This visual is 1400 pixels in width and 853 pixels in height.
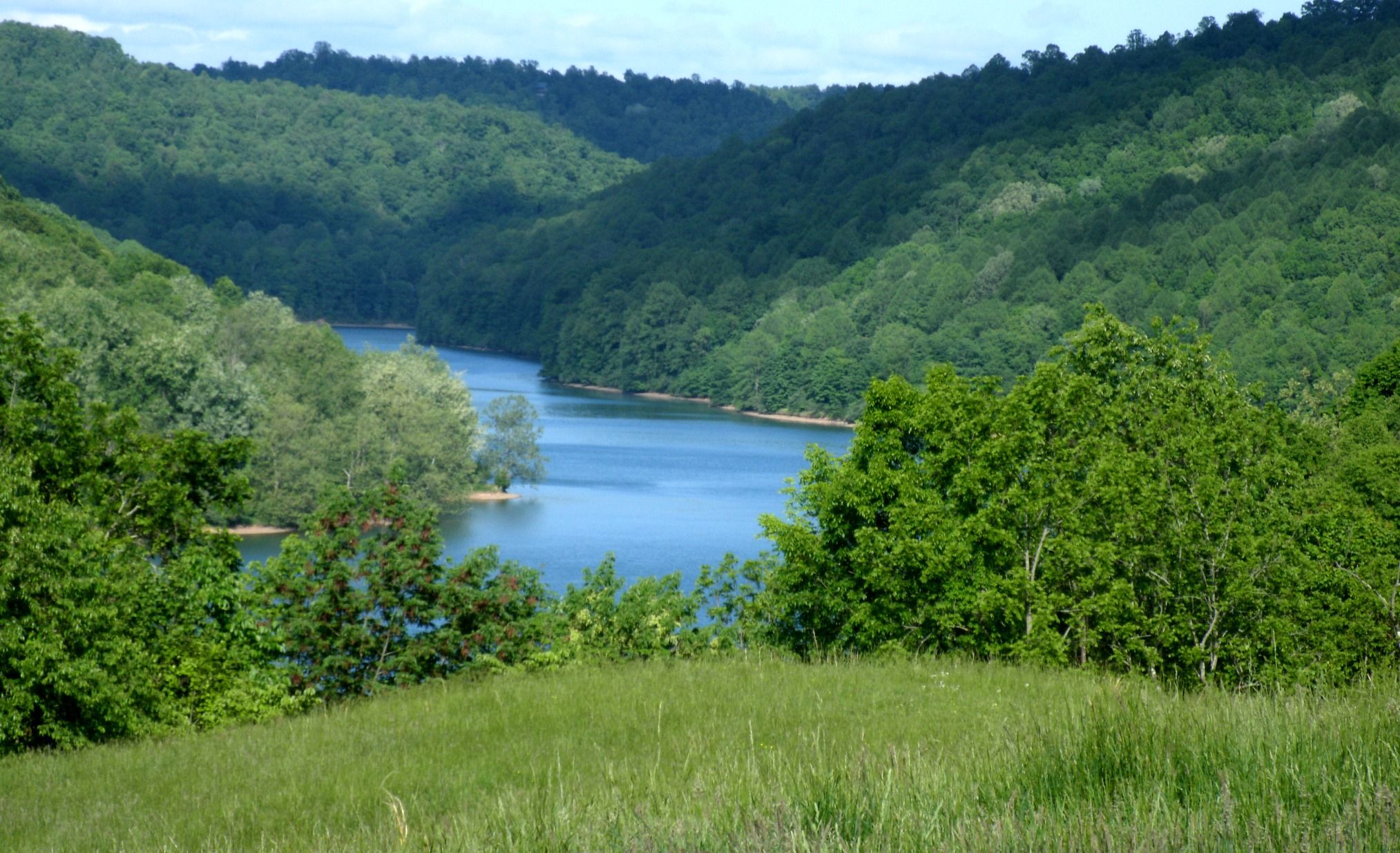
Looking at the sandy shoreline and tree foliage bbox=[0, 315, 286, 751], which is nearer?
tree foliage bbox=[0, 315, 286, 751]

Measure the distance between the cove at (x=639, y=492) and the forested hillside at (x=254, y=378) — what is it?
13.1 ft

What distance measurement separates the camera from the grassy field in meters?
3.95

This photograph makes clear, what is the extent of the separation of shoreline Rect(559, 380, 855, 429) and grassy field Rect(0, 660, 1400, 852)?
88.7 m

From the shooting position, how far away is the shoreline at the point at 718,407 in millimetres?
116125

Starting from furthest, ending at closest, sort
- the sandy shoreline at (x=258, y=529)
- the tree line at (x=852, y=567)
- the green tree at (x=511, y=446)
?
the green tree at (x=511, y=446)
the sandy shoreline at (x=258, y=529)
the tree line at (x=852, y=567)

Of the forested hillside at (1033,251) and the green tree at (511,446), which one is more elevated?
the forested hillside at (1033,251)

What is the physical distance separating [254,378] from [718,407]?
6448 centimetres

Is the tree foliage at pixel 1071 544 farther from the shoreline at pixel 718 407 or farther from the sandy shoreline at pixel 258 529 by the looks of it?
the shoreline at pixel 718 407

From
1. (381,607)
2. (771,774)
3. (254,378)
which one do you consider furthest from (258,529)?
(771,774)

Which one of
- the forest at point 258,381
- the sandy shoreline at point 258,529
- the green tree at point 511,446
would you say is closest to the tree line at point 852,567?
the forest at point 258,381

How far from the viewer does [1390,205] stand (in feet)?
359

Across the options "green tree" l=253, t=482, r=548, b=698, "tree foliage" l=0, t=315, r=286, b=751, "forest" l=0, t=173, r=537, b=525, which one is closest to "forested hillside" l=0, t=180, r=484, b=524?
"forest" l=0, t=173, r=537, b=525

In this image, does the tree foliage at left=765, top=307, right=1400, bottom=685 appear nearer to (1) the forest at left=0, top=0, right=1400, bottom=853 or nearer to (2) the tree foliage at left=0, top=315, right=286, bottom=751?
(1) the forest at left=0, top=0, right=1400, bottom=853

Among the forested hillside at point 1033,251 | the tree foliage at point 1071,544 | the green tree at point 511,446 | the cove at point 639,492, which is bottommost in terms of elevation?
the cove at point 639,492
